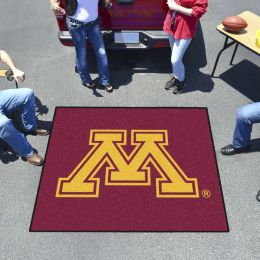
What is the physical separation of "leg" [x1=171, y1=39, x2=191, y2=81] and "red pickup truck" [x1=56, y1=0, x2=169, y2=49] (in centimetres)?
23

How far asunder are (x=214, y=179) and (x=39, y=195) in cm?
193

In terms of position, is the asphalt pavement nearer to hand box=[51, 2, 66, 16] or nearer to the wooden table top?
the wooden table top

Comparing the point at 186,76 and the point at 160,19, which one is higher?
the point at 160,19

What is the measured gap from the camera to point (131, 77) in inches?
193

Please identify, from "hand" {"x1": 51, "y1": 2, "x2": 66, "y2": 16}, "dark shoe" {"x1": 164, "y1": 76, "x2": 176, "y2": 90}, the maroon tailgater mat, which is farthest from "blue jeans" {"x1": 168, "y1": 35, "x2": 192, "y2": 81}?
"hand" {"x1": 51, "y1": 2, "x2": 66, "y2": 16}

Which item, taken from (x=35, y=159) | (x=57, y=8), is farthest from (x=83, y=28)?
(x=35, y=159)

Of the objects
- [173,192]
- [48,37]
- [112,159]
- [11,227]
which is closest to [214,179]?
[173,192]

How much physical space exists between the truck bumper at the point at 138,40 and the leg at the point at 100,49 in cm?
16

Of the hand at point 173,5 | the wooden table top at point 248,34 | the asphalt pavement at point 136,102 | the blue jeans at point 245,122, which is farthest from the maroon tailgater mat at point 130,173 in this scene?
the hand at point 173,5

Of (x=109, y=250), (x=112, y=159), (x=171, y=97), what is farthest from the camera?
(x=171, y=97)

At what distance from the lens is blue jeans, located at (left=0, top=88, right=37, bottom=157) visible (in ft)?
11.6

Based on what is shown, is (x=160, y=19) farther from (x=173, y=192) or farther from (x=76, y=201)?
(x=76, y=201)

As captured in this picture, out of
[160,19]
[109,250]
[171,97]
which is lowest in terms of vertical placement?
[109,250]

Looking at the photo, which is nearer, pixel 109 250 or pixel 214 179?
pixel 109 250
